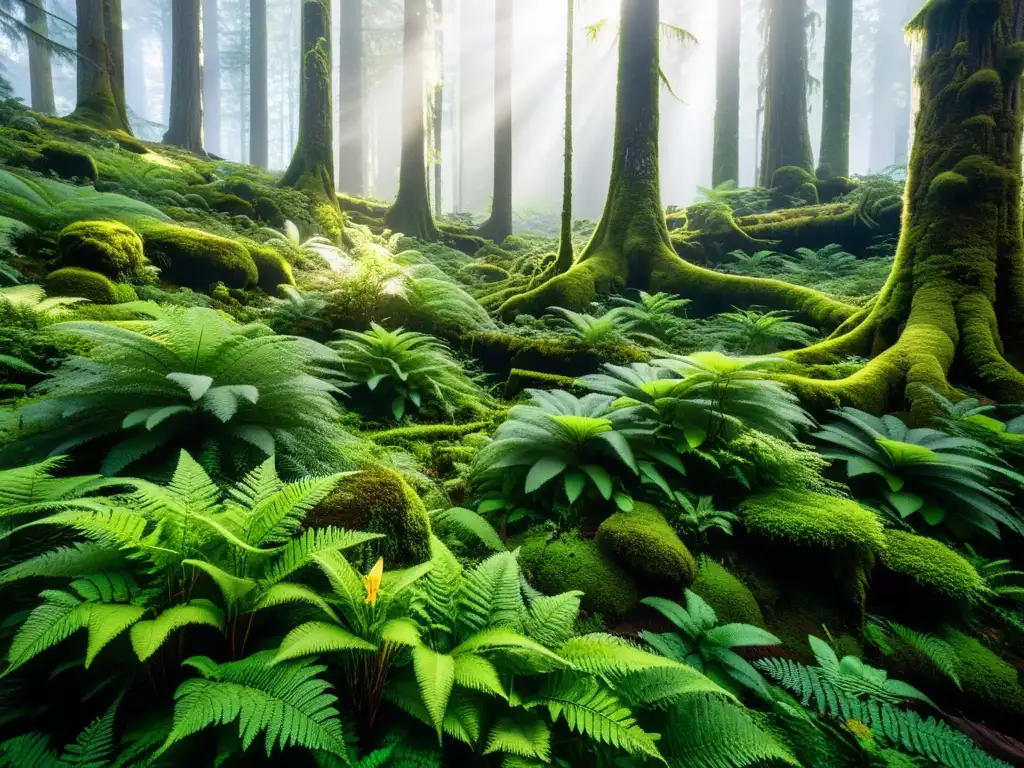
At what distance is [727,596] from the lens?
8.41 ft

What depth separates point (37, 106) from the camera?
71.8 ft

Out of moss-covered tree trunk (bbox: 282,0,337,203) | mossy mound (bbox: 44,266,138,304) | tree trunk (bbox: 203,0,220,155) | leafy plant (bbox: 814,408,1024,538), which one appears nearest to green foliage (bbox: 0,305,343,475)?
mossy mound (bbox: 44,266,138,304)

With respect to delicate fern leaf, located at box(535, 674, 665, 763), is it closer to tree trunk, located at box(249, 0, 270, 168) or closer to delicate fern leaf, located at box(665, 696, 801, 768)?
delicate fern leaf, located at box(665, 696, 801, 768)

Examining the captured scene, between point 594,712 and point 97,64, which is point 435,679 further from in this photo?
point 97,64

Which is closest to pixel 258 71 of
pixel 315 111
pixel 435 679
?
pixel 315 111

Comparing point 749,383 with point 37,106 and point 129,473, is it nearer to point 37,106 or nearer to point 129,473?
point 129,473

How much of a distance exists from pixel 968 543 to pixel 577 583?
2.59 m

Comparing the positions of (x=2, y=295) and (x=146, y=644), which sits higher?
(x=2, y=295)

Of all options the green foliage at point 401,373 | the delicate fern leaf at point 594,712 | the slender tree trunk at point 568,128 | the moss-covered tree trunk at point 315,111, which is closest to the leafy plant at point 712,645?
the delicate fern leaf at point 594,712

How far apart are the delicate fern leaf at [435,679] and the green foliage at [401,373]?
3027mm

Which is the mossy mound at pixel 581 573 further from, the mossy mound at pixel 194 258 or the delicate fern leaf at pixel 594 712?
the mossy mound at pixel 194 258

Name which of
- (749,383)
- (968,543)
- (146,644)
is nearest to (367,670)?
(146,644)

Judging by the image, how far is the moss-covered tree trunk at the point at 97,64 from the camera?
434 inches

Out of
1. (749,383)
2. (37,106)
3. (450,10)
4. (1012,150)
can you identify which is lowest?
(749,383)
